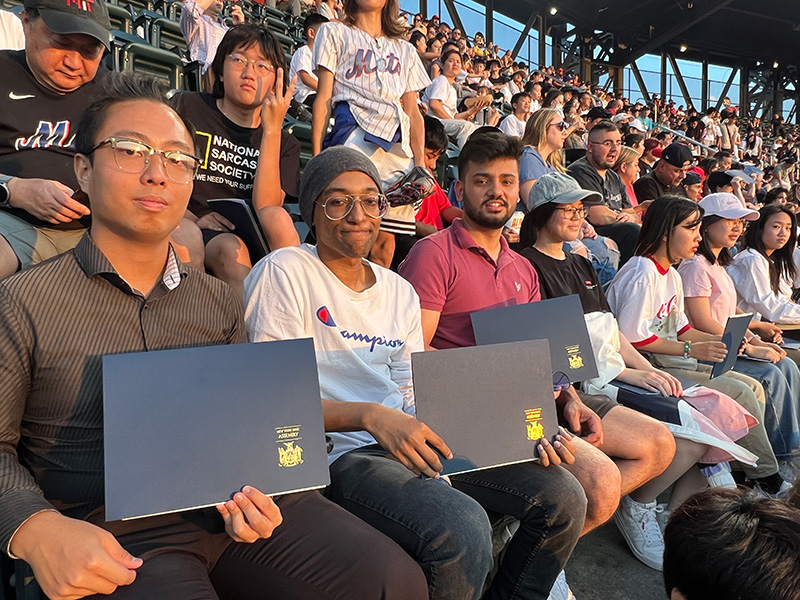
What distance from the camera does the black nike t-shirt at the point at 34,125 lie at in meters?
2.05

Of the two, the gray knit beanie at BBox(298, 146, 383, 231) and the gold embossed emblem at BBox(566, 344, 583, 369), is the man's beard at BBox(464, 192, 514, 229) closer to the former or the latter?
Result: the gold embossed emblem at BBox(566, 344, 583, 369)

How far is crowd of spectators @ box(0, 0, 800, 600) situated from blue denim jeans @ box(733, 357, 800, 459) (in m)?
0.01

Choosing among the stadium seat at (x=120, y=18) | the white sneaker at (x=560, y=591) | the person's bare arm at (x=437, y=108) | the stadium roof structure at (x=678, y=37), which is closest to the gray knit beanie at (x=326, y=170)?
the white sneaker at (x=560, y=591)

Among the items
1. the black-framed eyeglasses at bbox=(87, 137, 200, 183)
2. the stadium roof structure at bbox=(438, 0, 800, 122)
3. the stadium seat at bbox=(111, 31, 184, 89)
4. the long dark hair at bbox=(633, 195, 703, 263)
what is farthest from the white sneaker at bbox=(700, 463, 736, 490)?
the stadium roof structure at bbox=(438, 0, 800, 122)

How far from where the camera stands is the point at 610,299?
11.4 ft

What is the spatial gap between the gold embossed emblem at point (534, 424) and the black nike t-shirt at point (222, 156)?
1.67 m

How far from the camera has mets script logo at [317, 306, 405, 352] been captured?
1.91 metres

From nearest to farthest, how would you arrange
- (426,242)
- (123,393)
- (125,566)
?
1. (125,566)
2. (123,393)
3. (426,242)

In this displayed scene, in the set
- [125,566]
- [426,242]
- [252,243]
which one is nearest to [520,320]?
[426,242]

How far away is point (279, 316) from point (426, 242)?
988 millimetres

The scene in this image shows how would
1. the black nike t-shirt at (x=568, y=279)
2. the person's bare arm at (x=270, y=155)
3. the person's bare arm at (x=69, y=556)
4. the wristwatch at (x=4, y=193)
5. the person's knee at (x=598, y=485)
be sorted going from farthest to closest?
the black nike t-shirt at (x=568, y=279) → the person's bare arm at (x=270, y=155) → the person's knee at (x=598, y=485) → the wristwatch at (x=4, y=193) → the person's bare arm at (x=69, y=556)

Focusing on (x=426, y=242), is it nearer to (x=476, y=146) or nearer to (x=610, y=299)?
(x=476, y=146)

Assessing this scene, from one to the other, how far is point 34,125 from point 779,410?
3.90m

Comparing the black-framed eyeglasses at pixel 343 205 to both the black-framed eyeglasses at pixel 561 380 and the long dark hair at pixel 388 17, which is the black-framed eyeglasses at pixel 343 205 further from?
the long dark hair at pixel 388 17
